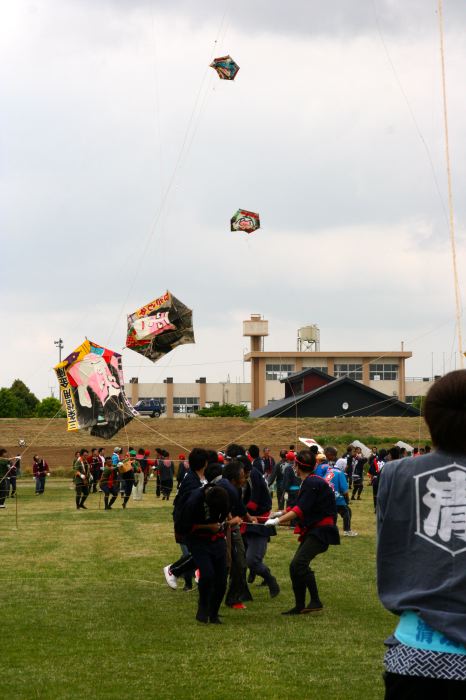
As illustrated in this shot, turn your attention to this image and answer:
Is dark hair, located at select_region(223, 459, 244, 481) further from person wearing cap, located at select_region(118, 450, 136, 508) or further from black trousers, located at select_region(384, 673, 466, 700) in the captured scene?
person wearing cap, located at select_region(118, 450, 136, 508)

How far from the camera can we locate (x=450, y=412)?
3521 millimetres

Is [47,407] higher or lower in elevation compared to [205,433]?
higher

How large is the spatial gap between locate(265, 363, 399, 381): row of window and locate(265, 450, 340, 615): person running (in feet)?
289

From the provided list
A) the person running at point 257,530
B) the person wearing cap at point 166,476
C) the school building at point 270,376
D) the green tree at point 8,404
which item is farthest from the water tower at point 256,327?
the person running at point 257,530

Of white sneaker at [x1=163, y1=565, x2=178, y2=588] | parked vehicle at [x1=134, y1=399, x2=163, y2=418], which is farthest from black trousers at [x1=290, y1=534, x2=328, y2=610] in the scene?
parked vehicle at [x1=134, y1=399, x2=163, y2=418]

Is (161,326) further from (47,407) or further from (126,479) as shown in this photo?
(47,407)

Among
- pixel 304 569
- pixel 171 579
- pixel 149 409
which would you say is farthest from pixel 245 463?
pixel 149 409

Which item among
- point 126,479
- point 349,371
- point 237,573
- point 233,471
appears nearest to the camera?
point 233,471

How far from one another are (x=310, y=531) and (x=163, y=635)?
2231 mm

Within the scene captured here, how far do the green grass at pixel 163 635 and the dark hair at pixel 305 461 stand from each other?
1.58m

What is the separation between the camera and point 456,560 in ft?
11.4

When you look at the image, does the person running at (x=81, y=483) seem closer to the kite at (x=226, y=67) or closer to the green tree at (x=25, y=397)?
the kite at (x=226, y=67)

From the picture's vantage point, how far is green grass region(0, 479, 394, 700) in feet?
26.1

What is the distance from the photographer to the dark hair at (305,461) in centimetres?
1178
